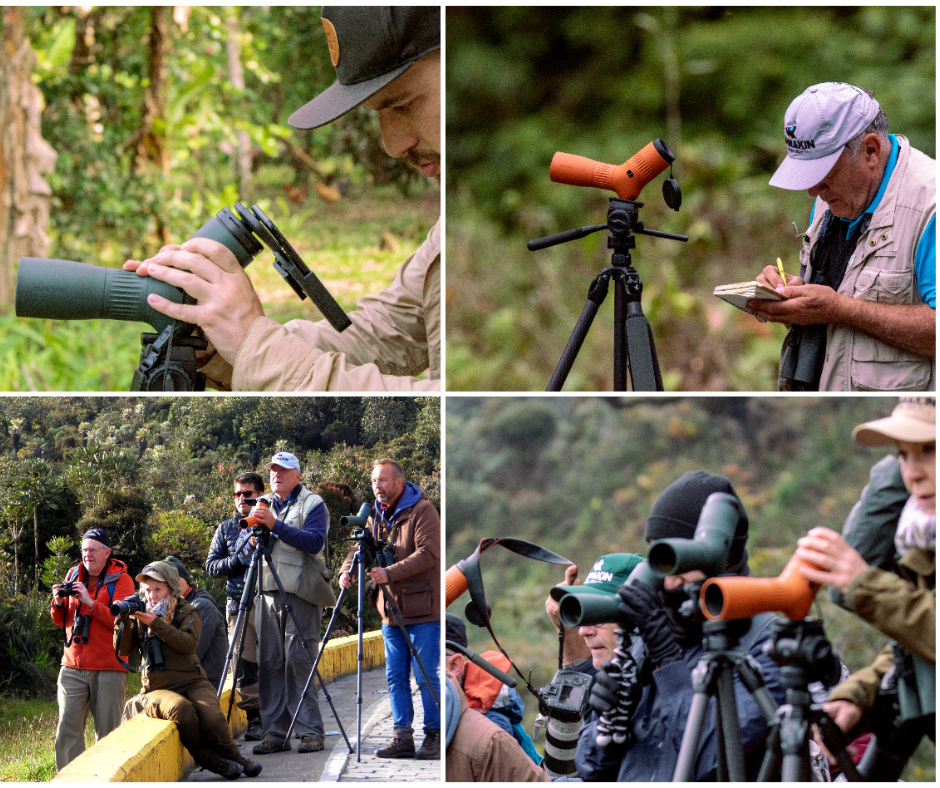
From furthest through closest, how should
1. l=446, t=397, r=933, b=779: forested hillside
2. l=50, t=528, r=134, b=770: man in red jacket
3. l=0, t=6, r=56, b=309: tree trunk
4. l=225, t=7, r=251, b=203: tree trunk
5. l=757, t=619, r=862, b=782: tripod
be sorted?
l=225, t=7, r=251, b=203: tree trunk, l=0, t=6, r=56, b=309: tree trunk, l=446, t=397, r=933, b=779: forested hillside, l=50, t=528, r=134, b=770: man in red jacket, l=757, t=619, r=862, b=782: tripod

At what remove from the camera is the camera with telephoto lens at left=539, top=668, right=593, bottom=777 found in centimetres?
221

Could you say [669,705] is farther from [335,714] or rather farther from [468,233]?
[468,233]

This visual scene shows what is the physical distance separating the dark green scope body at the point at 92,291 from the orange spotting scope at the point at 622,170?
2.80ft

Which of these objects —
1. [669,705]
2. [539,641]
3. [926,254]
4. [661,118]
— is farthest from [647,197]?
[669,705]

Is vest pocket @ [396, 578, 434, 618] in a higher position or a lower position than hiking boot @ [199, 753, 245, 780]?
higher

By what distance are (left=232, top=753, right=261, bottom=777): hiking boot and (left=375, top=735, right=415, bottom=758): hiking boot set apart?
31 centimetres

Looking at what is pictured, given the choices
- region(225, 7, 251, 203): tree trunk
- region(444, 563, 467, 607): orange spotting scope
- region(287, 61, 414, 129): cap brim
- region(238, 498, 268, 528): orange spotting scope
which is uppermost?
region(225, 7, 251, 203): tree trunk

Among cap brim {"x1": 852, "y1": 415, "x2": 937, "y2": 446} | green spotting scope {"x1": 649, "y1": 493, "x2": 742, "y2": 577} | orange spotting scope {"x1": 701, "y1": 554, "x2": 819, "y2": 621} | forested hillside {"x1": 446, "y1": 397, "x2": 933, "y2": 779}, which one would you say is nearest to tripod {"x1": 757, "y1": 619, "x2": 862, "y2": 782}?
orange spotting scope {"x1": 701, "y1": 554, "x2": 819, "y2": 621}

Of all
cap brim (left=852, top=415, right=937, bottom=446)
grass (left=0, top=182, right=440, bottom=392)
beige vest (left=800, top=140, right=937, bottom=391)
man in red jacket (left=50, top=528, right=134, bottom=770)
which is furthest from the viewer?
grass (left=0, top=182, right=440, bottom=392)

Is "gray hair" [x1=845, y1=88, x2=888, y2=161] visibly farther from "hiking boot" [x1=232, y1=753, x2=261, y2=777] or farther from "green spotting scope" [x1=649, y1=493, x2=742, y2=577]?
"hiking boot" [x1=232, y1=753, x2=261, y2=777]

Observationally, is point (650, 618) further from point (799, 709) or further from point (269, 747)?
point (269, 747)

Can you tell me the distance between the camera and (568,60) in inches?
215

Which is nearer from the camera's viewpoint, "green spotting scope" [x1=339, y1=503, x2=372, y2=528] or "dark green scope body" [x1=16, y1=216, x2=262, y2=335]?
"dark green scope body" [x1=16, y1=216, x2=262, y2=335]

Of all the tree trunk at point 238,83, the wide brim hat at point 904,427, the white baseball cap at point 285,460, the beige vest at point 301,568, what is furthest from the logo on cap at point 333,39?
the tree trunk at point 238,83
